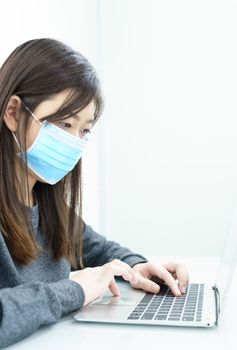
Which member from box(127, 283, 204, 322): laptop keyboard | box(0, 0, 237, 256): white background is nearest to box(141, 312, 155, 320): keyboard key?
box(127, 283, 204, 322): laptop keyboard

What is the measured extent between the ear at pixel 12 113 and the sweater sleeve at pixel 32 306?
0.37 meters

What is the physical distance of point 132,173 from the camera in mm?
2754

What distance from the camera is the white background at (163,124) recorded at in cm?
260

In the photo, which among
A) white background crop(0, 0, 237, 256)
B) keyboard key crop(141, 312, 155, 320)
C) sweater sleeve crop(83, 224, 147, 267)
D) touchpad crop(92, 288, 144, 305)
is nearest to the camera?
keyboard key crop(141, 312, 155, 320)

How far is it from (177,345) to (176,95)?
2.11 m

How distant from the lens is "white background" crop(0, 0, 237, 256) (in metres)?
2.60

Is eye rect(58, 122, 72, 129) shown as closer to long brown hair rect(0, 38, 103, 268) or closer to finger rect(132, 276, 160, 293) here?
long brown hair rect(0, 38, 103, 268)

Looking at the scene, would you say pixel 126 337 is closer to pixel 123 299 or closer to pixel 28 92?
pixel 123 299

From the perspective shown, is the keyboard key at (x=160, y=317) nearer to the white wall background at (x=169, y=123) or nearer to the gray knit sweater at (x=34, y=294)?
the gray knit sweater at (x=34, y=294)

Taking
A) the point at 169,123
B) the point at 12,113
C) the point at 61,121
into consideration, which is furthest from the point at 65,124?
the point at 169,123

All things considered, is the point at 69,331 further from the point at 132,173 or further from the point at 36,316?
the point at 132,173

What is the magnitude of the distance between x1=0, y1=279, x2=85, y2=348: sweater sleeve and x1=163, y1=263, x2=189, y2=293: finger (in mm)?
284

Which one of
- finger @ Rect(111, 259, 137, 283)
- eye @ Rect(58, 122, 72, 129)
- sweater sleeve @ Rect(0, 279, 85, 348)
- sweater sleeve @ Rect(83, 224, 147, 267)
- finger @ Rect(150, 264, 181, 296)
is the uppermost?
eye @ Rect(58, 122, 72, 129)

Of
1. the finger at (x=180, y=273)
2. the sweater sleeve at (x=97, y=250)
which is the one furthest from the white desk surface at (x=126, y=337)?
the sweater sleeve at (x=97, y=250)
